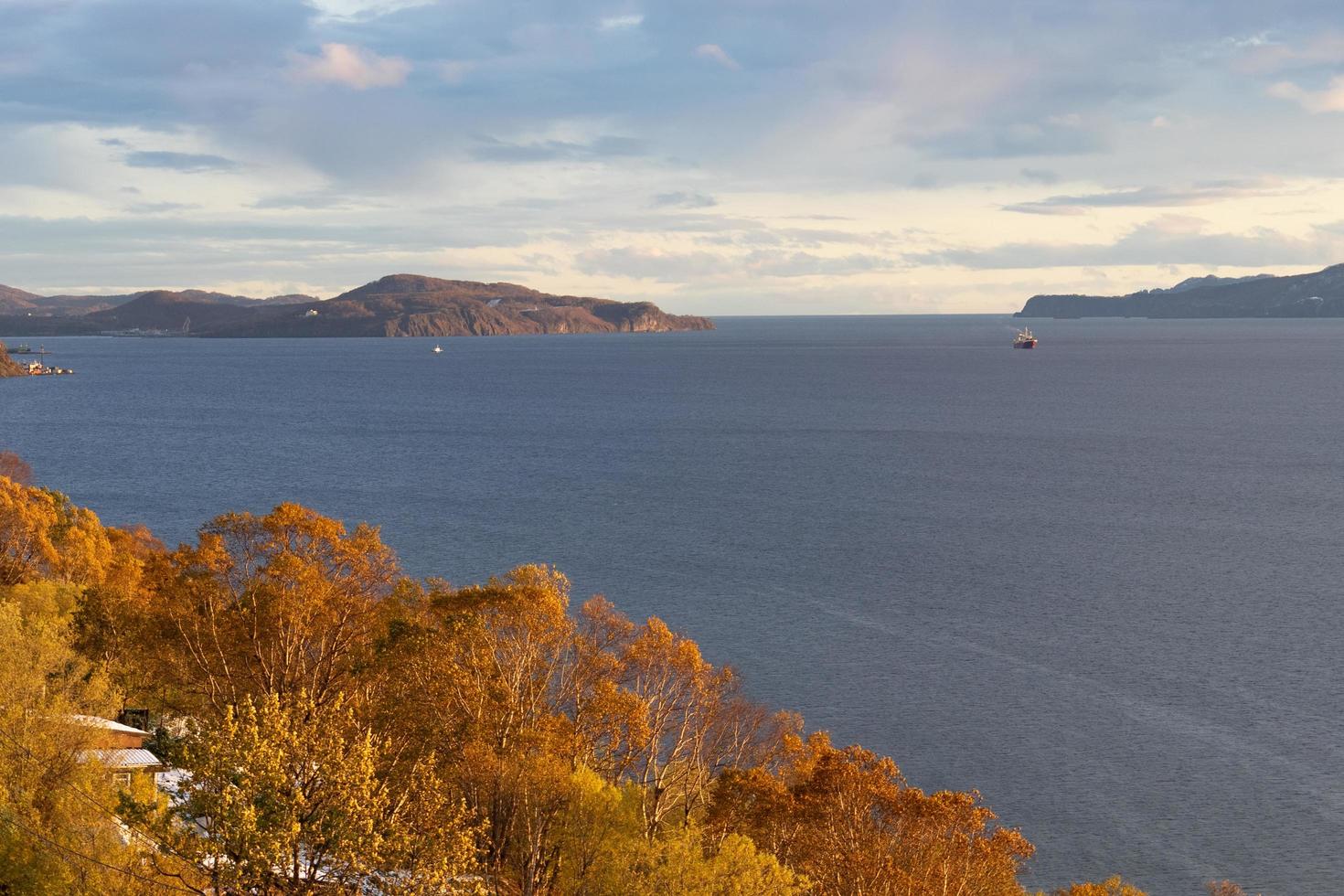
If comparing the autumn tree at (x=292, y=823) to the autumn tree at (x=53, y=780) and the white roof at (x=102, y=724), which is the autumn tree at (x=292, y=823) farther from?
the white roof at (x=102, y=724)

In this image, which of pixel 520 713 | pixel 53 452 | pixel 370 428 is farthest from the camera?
pixel 370 428

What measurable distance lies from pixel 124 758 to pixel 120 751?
339 millimetres

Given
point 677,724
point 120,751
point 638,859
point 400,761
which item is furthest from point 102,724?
point 638,859

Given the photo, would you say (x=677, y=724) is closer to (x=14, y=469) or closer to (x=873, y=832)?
(x=873, y=832)

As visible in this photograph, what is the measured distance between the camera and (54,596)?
160 ft

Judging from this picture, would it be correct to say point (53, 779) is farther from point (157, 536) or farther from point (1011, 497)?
point (1011, 497)

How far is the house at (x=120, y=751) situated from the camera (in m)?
33.2

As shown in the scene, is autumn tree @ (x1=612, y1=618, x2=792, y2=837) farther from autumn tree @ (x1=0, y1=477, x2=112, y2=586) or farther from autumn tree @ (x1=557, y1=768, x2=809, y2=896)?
autumn tree @ (x1=0, y1=477, x2=112, y2=586)

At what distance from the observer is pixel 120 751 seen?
36500mm

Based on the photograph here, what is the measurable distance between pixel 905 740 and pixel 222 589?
3216cm

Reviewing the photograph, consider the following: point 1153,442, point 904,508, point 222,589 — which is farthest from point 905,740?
point 1153,442

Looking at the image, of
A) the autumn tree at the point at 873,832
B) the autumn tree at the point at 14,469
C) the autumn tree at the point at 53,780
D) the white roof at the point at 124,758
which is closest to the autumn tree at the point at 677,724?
the autumn tree at the point at 873,832

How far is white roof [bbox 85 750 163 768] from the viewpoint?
33.2 m

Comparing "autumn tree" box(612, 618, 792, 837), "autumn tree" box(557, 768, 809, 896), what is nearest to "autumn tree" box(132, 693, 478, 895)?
"autumn tree" box(557, 768, 809, 896)
